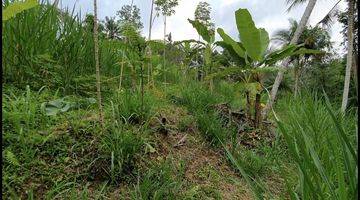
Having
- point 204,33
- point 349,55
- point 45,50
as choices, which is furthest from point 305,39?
point 45,50

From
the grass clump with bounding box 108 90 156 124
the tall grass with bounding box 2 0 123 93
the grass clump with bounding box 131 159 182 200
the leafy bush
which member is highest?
the tall grass with bounding box 2 0 123 93

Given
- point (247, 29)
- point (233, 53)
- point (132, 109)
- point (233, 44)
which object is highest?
point (247, 29)

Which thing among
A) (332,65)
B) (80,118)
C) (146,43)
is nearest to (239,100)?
(146,43)

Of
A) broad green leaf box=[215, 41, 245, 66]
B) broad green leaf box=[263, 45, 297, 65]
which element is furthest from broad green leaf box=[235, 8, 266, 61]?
broad green leaf box=[215, 41, 245, 66]

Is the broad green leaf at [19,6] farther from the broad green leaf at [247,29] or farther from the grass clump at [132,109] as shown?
the broad green leaf at [247,29]

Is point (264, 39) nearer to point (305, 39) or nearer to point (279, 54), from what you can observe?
point (279, 54)

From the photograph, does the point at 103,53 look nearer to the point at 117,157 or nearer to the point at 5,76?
the point at 5,76

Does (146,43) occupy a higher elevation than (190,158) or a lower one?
higher

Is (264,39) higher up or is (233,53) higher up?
(264,39)

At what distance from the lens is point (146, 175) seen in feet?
7.76

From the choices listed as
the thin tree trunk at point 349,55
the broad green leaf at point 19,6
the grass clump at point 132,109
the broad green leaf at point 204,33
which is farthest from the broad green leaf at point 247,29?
the thin tree trunk at point 349,55

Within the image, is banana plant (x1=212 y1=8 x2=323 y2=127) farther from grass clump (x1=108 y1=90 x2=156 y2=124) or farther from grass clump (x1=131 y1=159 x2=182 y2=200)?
grass clump (x1=131 y1=159 x2=182 y2=200)

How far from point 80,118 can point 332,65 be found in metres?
33.7

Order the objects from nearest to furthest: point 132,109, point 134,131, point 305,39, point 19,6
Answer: point 19,6 → point 134,131 → point 132,109 → point 305,39
